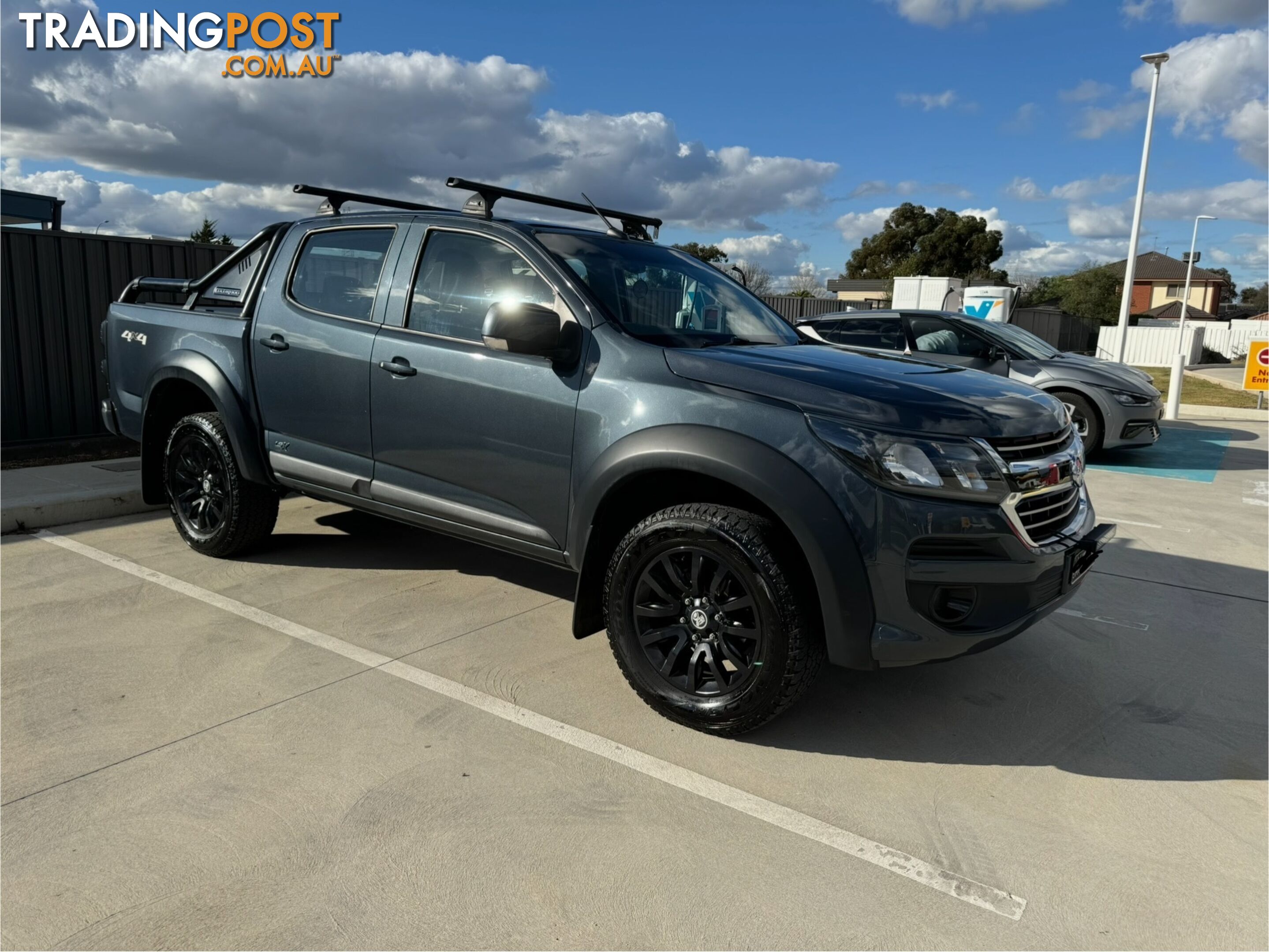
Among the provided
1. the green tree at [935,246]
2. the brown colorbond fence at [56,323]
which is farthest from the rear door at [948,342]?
the green tree at [935,246]

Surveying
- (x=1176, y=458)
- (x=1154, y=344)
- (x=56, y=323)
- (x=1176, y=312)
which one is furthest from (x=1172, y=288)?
(x=56, y=323)

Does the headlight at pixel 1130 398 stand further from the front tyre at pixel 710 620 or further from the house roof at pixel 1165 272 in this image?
the house roof at pixel 1165 272

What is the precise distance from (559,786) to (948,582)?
1.43 meters

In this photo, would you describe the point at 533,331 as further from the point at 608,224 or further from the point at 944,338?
the point at 944,338

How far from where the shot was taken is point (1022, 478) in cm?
320

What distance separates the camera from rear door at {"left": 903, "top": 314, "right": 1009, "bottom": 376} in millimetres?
10000

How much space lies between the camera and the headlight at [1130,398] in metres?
9.78

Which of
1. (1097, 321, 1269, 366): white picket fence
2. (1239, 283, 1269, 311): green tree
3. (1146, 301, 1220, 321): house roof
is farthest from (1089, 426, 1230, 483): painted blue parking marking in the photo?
(1239, 283, 1269, 311): green tree

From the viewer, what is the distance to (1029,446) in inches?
129

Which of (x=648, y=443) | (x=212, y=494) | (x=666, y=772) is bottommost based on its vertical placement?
(x=666, y=772)

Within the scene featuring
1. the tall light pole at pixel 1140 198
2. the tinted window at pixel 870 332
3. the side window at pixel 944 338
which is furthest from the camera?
the tall light pole at pixel 1140 198

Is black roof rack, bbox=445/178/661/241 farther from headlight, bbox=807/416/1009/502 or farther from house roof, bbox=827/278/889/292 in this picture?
house roof, bbox=827/278/889/292

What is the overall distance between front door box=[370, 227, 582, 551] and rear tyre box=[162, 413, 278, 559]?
1.15 m

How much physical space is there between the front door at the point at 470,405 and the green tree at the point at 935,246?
5207 centimetres
